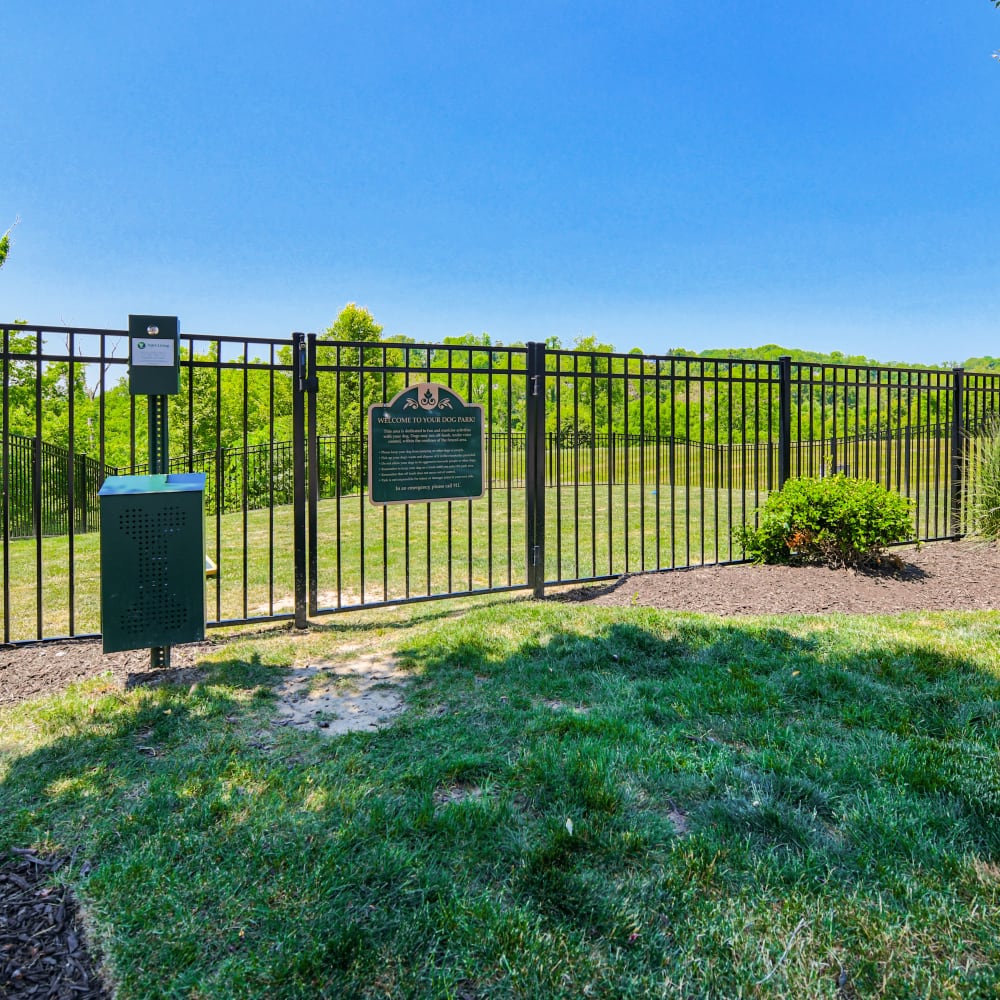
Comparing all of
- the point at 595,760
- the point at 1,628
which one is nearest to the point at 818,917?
the point at 595,760

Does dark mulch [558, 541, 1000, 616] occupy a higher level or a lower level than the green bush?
lower

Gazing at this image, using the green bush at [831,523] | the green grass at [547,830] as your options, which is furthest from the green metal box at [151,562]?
the green bush at [831,523]

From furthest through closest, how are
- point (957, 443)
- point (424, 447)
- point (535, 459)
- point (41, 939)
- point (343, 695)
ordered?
point (957, 443), point (535, 459), point (424, 447), point (343, 695), point (41, 939)

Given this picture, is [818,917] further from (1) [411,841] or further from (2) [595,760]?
(1) [411,841]

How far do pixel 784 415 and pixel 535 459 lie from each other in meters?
3.46

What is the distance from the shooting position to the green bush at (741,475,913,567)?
696 cm

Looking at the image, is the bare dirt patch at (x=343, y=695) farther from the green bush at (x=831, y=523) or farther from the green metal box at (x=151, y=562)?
the green bush at (x=831, y=523)

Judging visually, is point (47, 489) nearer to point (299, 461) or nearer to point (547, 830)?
point (299, 461)

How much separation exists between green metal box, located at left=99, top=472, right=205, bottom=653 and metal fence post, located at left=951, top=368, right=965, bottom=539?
387 inches

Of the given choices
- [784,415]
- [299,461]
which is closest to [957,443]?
[784,415]

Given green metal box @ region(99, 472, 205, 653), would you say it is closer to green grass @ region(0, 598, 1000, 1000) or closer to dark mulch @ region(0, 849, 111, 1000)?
green grass @ region(0, 598, 1000, 1000)

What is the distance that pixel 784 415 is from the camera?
7.84 meters

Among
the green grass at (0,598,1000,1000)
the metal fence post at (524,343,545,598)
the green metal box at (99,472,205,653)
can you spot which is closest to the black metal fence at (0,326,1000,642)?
the metal fence post at (524,343,545,598)

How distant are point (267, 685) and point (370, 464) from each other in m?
2.07
